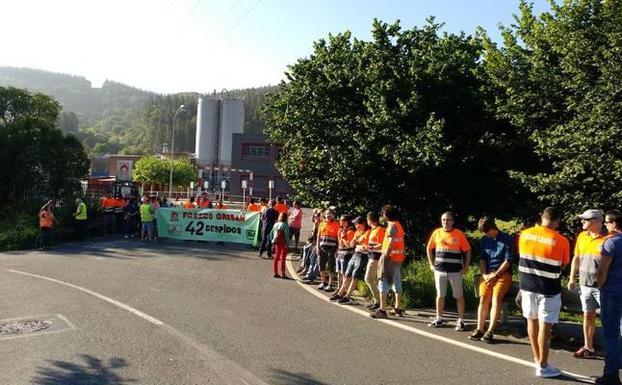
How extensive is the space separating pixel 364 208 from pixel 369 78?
133 inches

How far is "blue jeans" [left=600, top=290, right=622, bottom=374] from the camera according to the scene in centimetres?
564

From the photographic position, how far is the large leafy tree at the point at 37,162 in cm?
2323

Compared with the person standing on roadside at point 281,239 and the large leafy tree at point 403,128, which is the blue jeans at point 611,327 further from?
the person standing on roadside at point 281,239

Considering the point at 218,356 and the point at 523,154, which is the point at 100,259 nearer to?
the point at 218,356

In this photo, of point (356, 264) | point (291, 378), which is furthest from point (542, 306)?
point (356, 264)

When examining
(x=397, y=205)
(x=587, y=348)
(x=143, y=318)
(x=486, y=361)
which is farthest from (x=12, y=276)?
(x=587, y=348)

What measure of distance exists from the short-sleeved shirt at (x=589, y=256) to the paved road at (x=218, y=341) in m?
1.01

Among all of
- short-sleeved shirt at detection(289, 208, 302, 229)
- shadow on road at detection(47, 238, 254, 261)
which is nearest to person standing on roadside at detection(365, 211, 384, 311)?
shadow on road at detection(47, 238, 254, 261)

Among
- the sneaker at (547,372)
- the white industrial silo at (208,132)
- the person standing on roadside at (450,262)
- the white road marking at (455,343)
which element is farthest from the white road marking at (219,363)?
the white industrial silo at (208,132)

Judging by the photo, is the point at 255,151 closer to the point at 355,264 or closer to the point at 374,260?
the point at 355,264

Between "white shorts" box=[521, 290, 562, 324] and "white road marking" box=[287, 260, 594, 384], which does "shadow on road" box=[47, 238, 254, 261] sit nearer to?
"white road marking" box=[287, 260, 594, 384]

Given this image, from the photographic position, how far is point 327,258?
11.0m

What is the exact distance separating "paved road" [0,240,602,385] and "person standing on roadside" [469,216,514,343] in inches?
12.6

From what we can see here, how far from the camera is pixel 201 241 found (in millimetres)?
18609
